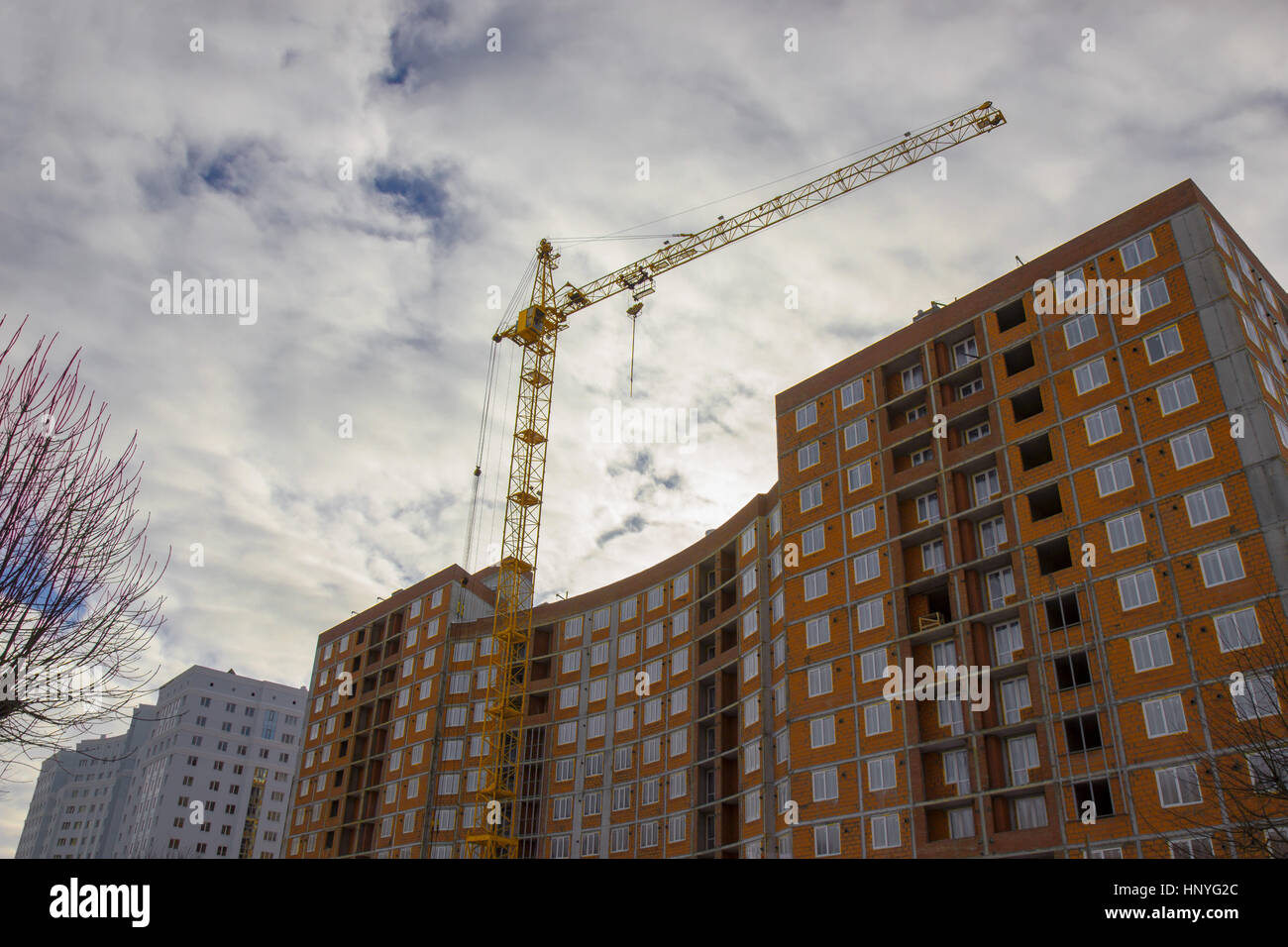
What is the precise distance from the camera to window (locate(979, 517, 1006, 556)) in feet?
178

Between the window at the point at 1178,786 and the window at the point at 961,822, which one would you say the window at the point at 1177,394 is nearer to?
the window at the point at 1178,786

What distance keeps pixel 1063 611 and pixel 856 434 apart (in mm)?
19296

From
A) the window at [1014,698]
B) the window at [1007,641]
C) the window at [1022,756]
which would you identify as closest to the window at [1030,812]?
the window at [1022,756]

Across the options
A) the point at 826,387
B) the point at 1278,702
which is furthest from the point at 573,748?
the point at 1278,702

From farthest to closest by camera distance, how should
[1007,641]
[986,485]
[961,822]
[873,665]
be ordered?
1. [986,485]
2. [873,665]
3. [1007,641]
4. [961,822]

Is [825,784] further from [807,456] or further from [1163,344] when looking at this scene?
[1163,344]

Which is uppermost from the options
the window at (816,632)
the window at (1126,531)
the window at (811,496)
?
the window at (811,496)

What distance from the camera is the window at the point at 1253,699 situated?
3906 cm

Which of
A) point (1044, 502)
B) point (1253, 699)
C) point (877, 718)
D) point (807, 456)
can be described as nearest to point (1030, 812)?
point (877, 718)

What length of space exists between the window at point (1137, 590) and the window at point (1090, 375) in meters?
11.0

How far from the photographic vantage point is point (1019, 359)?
57.2m

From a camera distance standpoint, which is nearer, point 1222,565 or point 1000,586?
point 1222,565
